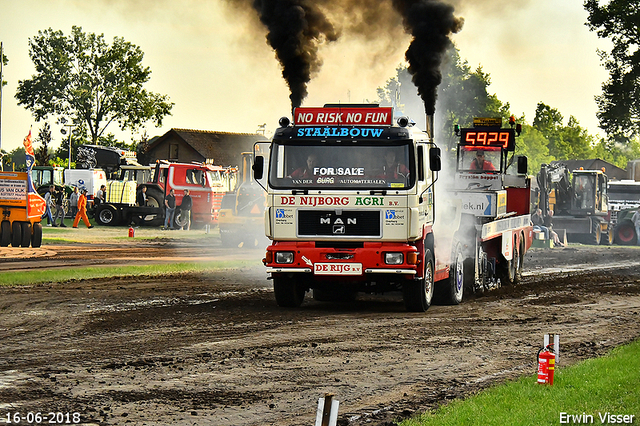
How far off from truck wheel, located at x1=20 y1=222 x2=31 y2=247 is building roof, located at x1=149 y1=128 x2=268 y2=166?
54.9m

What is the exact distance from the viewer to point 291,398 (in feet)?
26.2

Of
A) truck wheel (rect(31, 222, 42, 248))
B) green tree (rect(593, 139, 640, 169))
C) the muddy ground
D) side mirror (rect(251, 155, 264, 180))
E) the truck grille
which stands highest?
green tree (rect(593, 139, 640, 169))

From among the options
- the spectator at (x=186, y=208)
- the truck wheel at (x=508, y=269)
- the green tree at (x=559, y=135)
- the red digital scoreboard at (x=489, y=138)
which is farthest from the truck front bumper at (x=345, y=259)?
the green tree at (x=559, y=135)

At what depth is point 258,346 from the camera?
424 inches

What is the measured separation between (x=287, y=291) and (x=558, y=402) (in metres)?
7.36

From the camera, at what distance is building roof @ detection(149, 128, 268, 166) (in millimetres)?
82375

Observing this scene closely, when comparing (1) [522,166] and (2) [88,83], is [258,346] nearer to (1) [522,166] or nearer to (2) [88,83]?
(1) [522,166]

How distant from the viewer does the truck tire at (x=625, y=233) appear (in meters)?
40.4

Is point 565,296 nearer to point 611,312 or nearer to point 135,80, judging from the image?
point 611,312

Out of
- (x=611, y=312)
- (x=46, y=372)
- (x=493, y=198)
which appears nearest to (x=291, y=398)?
(x=46, y=372)

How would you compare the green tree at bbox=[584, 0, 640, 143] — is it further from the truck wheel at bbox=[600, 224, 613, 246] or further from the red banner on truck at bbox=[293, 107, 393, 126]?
the red banner on truck at bbox=[293, 107, 393, 126]

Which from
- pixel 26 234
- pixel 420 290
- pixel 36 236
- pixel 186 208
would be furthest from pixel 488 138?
pixel 186 208

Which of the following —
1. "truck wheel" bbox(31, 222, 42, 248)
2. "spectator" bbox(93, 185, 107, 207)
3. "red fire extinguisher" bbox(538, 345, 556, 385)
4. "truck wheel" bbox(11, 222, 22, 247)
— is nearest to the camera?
"red fire extinguisher" bbox(538, 345, 556, 385)

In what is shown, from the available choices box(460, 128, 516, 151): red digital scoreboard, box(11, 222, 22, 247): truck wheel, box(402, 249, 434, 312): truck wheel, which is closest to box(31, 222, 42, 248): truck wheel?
box(11, 222, 22, 247): truck wheel
